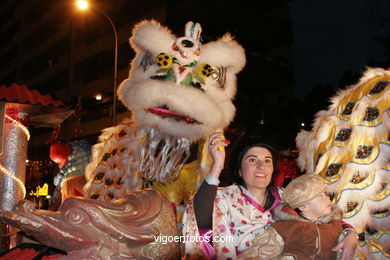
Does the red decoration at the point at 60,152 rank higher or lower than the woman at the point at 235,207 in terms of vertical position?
higher

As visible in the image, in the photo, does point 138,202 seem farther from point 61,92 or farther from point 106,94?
point 61,92

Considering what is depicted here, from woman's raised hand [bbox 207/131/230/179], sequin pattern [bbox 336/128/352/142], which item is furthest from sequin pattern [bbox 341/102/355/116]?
woman's raised hand [bbox 207/131/230/179]

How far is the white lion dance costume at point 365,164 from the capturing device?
204 cm

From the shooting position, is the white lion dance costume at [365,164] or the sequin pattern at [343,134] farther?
the sequin pattern at [343,134]

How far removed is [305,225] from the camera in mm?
1898

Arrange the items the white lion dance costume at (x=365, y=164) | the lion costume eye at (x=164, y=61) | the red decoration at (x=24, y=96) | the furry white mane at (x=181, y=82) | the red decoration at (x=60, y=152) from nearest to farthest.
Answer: the white lion dance costume at (x=365, y=164) < the furry white mane at (x=181, y=82) < the lion costume eye at (x=164, y=61) < the red decoration at (x=24, y=96) < the red decoration at (x=60, y=152)

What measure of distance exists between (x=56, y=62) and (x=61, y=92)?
2155 millimetres

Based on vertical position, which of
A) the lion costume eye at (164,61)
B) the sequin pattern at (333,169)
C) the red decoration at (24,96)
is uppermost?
the lion costume eye at (164,61)

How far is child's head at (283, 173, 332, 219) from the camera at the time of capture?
1.94 metres

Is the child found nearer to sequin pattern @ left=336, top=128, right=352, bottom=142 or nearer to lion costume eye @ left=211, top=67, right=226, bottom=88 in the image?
sequin pattern @ left=336, top=128, right=352, bottom=142

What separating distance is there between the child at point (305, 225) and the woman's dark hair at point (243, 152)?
316mm

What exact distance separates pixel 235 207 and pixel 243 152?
12.9 inches

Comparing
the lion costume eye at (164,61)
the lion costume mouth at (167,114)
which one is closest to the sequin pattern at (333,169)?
the lion costume mouth at (167,114)

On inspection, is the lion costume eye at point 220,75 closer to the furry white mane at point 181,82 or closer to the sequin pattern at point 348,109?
the furry white mane at point 181,82
